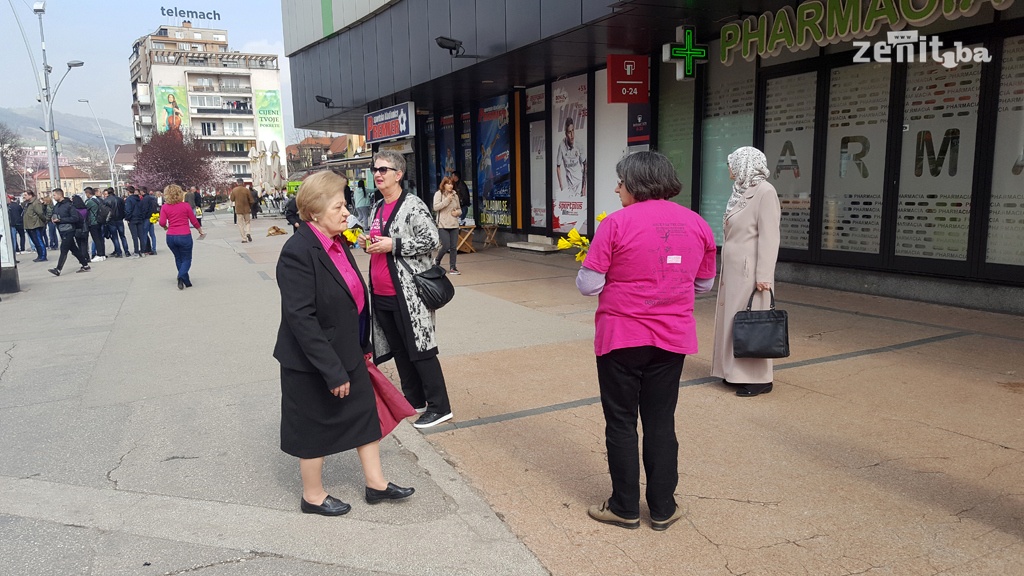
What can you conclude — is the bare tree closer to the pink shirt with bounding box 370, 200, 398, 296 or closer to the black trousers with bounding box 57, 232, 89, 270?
the black trousers with bounding box 57, 232, 89, 270

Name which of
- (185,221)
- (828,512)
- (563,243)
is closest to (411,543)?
(828,512)

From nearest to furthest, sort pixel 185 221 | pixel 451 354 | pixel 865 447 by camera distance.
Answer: pixel 865 447
pixel 451 354
pixel 185 221

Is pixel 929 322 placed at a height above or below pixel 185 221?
below

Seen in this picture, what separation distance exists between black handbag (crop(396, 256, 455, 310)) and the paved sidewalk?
0.85 m

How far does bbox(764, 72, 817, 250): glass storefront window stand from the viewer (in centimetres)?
954

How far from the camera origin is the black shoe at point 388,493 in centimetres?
364

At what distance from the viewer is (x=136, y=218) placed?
17.9m

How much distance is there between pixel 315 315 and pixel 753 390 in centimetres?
327

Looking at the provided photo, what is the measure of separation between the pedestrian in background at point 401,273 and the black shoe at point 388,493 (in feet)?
3.50

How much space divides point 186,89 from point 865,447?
419 ft

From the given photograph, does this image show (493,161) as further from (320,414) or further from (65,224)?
(320,414)

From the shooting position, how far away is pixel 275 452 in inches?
176

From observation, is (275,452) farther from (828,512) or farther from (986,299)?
(986,299)

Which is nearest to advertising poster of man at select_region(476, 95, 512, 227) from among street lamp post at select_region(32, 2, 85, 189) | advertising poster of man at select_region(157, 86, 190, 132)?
street lamp post at select_region(32, 2, 85, 189)
